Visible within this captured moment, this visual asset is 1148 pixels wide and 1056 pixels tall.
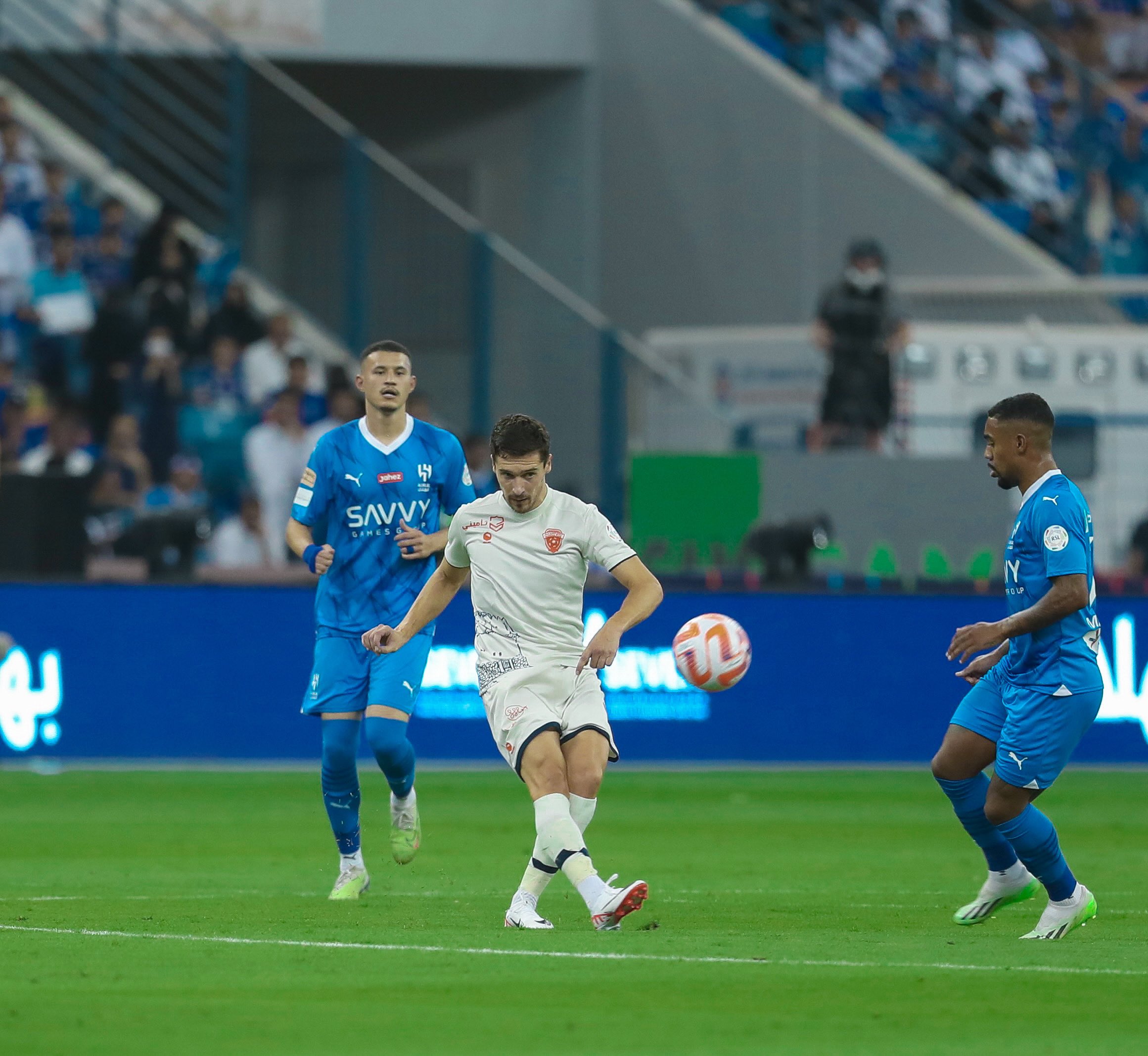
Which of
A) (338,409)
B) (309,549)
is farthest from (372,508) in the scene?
(338,409)

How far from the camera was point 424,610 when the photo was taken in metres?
9.79

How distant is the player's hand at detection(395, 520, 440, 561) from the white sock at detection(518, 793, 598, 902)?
70.1 inches

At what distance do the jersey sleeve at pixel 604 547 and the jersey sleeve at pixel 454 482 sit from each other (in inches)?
63.9

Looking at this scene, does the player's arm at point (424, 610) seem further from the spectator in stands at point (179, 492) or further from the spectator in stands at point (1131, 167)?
the spectator in stands at point (1131, 167)

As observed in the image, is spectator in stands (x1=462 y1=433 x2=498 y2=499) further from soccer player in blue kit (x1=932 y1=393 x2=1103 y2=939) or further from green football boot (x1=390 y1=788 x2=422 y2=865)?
soccer player in blue kit (x1=932 y1=393 x2=1103 y2=939)

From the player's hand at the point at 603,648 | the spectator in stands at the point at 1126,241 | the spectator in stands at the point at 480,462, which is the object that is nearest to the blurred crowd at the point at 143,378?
the spectator in stands at the point at 480,462

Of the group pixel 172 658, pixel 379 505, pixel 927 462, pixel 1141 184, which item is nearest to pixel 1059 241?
pixel 1141 184

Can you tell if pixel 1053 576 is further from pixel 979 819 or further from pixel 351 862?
pixel 351 862

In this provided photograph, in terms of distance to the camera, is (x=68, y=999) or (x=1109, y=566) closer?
Result: (x=68, y=999)

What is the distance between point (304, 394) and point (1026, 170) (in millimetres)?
10606

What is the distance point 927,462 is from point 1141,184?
26.4ft

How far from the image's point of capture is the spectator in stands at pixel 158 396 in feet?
70.5

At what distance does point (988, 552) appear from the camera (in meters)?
20.5

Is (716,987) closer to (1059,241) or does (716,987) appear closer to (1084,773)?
(1084,773)
